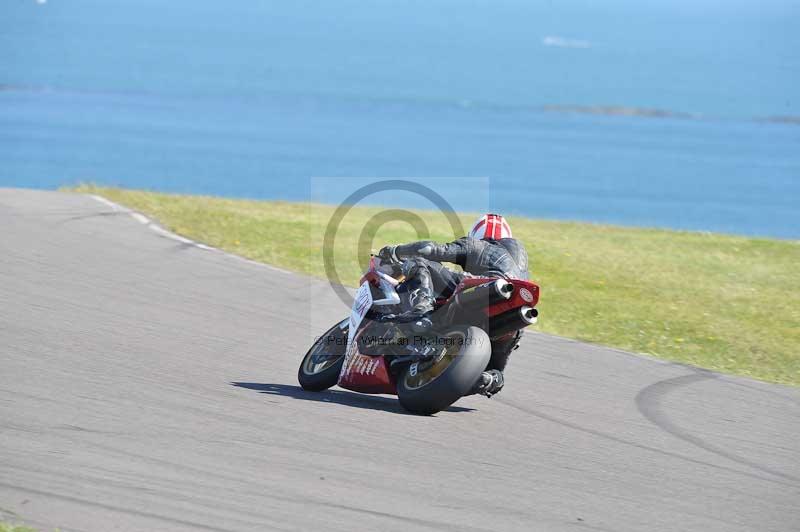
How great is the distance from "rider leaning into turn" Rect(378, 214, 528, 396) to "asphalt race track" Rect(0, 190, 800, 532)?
17.4 inches

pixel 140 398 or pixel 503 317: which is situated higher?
pixel 503 317

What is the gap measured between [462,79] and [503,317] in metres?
150

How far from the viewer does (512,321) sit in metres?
7.38

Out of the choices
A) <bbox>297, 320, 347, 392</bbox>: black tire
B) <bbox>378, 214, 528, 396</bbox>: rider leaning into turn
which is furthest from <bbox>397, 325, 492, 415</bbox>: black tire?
<bbox>297, 320, 347, 392</bbox>: black tire

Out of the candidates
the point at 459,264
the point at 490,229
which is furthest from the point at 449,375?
the point at 490,229

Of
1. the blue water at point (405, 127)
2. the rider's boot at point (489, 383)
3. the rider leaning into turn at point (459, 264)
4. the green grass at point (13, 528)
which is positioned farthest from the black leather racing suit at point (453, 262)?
the blue water at point (405, 127)

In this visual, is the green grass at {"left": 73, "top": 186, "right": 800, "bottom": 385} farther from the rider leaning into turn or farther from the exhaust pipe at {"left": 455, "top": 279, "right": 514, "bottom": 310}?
the exhaust pipe at {"left": 455, "top": 279, "right": 514, "bottom": 310}

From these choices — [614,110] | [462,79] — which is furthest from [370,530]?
[462,79]

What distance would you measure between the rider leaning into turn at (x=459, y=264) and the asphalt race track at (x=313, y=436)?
0.44 meters

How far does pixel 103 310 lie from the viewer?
1058 cm

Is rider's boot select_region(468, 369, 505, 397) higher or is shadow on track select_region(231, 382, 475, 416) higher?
rider's boot select_region(468, 369, 505, 397)

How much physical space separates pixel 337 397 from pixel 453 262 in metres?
1.40

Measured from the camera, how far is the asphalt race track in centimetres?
551

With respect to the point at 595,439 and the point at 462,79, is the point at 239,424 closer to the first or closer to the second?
the point at 595,439
